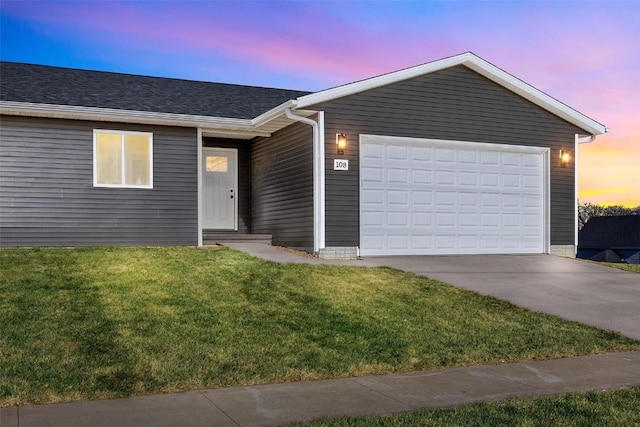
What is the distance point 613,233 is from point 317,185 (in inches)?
933

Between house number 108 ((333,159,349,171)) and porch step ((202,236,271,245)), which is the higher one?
house number 108 ((333,159,349,171))

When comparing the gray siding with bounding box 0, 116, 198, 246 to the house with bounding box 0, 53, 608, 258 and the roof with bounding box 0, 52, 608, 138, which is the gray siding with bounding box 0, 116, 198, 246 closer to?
the house with bounding box 0, 53, 608, 258

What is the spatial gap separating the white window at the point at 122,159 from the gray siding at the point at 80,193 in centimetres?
12

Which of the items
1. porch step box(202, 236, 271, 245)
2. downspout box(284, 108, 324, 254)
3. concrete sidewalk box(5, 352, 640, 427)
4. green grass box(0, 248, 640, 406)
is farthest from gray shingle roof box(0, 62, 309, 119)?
concrete sidewalk box(5, 352, 640, 427)

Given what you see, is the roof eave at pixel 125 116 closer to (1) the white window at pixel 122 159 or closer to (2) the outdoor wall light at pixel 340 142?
(1) the white window at pixel 122 159

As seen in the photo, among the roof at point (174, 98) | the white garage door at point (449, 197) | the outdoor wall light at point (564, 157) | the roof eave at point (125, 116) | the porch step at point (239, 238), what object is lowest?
the porch step at point (239, 238)

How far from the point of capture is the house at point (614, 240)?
31.8m

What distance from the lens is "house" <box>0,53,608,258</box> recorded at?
47.2 ft

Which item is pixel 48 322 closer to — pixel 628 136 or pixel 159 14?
pixel 159 14

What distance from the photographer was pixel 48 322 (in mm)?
8070

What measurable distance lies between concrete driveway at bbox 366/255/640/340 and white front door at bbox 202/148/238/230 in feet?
16.1

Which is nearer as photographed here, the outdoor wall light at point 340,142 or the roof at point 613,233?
the outdoor wall light at point 340,142

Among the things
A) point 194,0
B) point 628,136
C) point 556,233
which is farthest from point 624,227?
point 194,0

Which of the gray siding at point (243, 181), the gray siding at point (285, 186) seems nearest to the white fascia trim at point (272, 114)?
the gray siding at point (285, 186)
